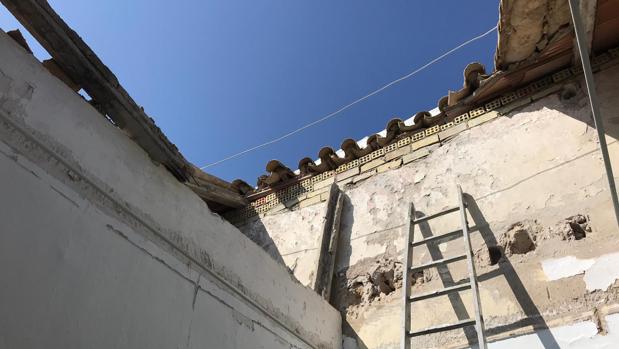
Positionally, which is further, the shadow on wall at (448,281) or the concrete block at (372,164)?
the concrete block at (372,164)

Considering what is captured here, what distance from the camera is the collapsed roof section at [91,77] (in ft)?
7.68

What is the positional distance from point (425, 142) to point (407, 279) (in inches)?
56.9

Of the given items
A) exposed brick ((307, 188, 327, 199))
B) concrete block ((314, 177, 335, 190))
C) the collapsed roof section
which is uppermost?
concrete block ((314, 177, 335, 190))

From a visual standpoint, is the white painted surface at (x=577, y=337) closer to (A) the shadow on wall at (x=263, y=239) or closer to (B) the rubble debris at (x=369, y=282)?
(B) the rubble debris at (x=369, y=282)

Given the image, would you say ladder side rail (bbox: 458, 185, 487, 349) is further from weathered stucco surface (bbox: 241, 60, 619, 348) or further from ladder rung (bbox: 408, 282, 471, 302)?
weathered stucco surface (bbox: 241, 60, 619, 348)

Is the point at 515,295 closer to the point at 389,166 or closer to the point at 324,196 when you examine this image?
the point at 389,166

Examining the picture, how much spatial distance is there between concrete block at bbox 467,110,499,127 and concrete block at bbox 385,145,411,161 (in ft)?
1.90

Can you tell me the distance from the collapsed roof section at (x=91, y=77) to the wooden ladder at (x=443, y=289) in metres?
1.70

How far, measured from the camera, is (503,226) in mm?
3773

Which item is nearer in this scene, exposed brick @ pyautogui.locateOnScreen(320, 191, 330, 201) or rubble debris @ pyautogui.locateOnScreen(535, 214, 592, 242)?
rubble debris @ pyautogui.locateOnScreen(535, 214, 592, 242)

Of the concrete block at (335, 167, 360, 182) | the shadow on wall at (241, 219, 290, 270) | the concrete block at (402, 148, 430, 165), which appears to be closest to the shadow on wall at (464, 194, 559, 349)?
the concrete block at (402, 148, 430, 165)

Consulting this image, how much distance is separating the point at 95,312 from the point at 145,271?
0.39 m

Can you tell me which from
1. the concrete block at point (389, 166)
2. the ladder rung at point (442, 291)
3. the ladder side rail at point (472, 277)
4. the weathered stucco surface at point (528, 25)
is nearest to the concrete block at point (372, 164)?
the concrete block at point (389, 166)

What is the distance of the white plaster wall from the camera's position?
2.01 meters
